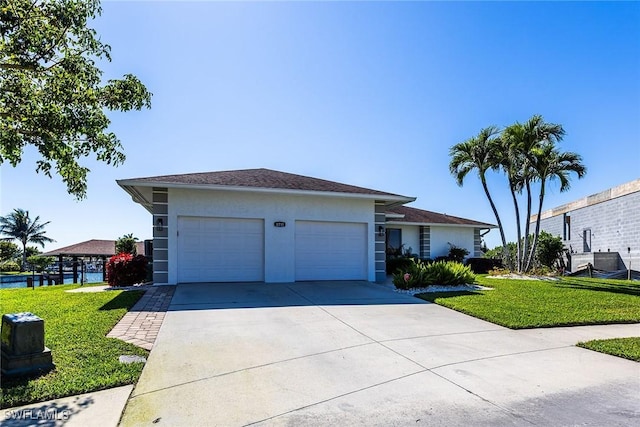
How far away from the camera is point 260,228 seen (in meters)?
13.0

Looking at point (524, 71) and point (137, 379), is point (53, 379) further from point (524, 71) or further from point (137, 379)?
point (524, 71)

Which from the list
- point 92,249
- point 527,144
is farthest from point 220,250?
point 92,249

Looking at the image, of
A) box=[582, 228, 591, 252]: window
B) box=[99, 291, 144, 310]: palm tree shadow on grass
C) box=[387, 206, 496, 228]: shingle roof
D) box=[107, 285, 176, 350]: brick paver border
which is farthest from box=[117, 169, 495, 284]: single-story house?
box=[582, 228, 591, 252]: window

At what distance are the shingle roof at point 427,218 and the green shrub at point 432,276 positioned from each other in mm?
8166

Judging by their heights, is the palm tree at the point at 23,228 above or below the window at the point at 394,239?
above

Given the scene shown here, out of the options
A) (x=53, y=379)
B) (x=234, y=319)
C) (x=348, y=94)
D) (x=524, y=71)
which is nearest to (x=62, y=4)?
(x=53, y=379)

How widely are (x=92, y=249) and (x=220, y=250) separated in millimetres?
16771

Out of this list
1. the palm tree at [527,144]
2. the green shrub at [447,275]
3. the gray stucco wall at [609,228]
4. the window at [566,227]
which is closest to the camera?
the green shrub at [447,275]

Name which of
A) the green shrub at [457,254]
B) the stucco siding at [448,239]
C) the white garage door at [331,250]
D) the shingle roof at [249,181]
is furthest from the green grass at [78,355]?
the green shrub at [457,254]

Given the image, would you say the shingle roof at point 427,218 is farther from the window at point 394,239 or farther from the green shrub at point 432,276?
the green shrub at point 432,276

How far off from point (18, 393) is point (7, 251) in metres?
61.8

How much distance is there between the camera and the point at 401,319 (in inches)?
313

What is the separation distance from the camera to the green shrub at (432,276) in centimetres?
1226

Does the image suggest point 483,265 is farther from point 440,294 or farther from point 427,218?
point 440,294
